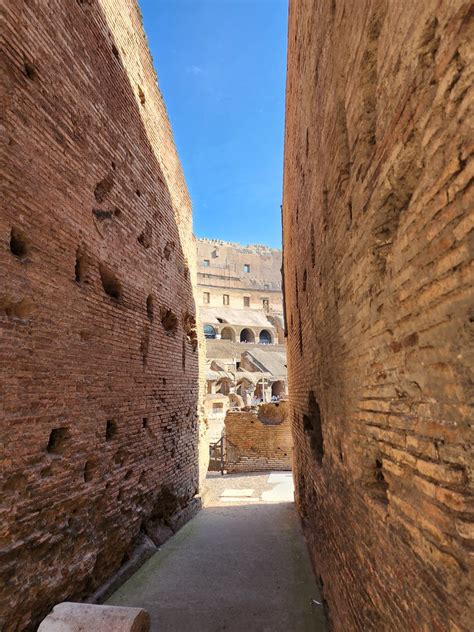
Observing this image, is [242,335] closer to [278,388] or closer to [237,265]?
[237,265]

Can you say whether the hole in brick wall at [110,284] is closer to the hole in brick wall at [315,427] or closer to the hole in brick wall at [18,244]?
the hole in brick wall at [18,244]

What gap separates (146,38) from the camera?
7238 millimetres

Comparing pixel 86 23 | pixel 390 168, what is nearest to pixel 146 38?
pixel 86 23

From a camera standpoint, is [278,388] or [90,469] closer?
[90,469]

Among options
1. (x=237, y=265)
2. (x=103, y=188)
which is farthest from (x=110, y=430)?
(x=237, y=265)

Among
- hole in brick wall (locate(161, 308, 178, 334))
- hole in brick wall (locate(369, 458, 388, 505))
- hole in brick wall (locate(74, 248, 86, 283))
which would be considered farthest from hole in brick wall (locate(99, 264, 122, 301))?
hole in brick wall (locate(369, 458, 388, 505))

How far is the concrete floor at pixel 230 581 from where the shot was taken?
445 cm

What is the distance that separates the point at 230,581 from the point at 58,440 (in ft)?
11.2

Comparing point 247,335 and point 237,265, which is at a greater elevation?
point 237,265

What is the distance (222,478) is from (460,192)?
13577mm

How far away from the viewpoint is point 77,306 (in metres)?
4.34

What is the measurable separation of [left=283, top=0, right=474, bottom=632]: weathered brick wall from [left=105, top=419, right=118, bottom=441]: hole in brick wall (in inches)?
114

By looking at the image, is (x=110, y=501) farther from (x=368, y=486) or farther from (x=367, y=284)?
(x=367, y=284)

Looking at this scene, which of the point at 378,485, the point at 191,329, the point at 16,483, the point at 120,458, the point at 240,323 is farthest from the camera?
the point at 240,323
